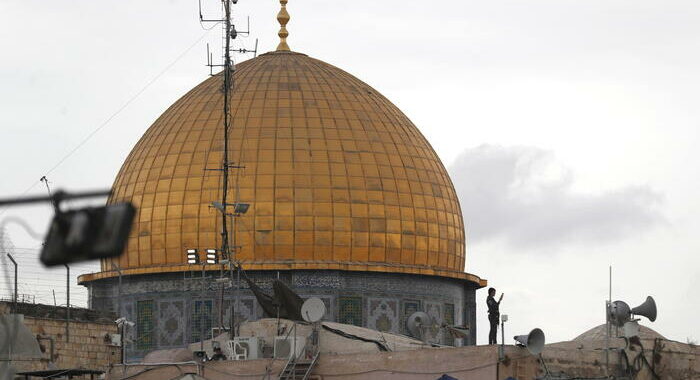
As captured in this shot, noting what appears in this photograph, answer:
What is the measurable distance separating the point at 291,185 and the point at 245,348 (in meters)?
13.3

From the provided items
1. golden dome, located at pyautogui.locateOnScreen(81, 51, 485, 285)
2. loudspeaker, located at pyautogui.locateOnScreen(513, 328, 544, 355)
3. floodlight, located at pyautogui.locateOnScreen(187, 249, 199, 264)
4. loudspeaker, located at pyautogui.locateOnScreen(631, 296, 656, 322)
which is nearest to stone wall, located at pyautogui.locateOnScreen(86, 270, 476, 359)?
golden dome, located at pyautogui.locateOnScreen(81, 51, 485, 285)

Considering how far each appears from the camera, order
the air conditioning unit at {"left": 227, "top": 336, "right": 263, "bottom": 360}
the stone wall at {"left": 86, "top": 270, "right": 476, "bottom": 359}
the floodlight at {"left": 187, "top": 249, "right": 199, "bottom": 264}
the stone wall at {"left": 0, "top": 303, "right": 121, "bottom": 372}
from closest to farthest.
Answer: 1. the stone wall at {"left": 0, "top": 303, "right": 121, "bottom": 372}
2. the air conditioning unit at {"left": 227, "top": 336, "right": 263, "bottom": 360}
3. the floodlight at {"left": 187, "top": 249, "right": 199, "bottom": 264}
4. the stone wall at {"left": 86, "top": 270, "right": 476, "bottom": 359}

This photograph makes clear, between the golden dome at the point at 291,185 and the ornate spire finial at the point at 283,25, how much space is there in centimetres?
250

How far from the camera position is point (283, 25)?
49.8 metres

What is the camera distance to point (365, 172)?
45.7 meters

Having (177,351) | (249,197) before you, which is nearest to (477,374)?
(177,351)

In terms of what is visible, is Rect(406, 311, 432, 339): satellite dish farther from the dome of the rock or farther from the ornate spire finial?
the ornate spire finial

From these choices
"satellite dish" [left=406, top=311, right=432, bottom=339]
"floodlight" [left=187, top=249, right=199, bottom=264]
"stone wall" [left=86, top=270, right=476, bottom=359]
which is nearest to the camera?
"satellite dish" [left=406, top=311, right=432, bottom=339]

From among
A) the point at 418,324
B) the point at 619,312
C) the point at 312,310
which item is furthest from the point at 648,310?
the point at 418,324

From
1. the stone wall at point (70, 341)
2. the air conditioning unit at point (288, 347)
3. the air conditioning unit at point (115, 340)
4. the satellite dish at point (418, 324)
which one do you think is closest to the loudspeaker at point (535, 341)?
the air conditioning unit at point (288, 347)

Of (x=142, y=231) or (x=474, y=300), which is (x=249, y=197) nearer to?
(x=142, y=231)

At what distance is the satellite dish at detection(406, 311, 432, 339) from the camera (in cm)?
4091

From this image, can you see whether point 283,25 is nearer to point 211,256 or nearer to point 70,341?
point 211,256

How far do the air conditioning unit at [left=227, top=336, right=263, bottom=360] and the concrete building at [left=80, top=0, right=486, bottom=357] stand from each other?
11.6 meters
